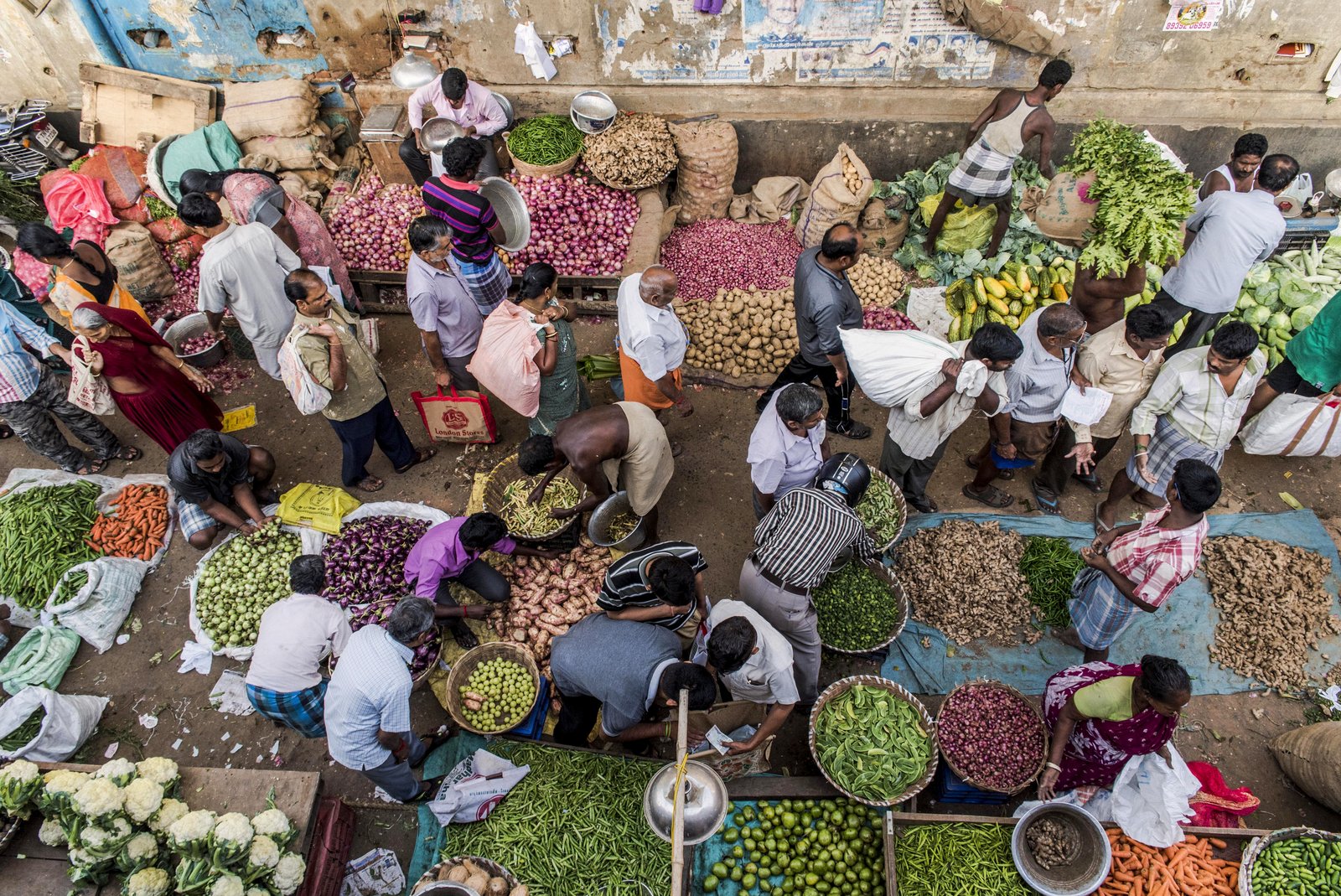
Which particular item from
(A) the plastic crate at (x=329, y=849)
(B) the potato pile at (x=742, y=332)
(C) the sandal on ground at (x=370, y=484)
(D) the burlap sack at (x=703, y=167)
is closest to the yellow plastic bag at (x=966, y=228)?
(B) the potato pile at (x=742, y=332)

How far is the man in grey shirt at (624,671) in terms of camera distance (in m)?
3.63

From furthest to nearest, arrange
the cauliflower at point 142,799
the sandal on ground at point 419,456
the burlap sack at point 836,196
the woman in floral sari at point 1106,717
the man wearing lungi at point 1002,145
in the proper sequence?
the burlap sack at point 836,196 → the man wearing lungi at point 1002,145 → the sandal on ground at point 419,456 → the cauliflower at point 142,799 → the woman in floral sari at point 1106,717

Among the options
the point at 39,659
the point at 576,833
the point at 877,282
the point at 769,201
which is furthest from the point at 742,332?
the point at 39,659

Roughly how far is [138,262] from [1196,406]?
894 centimetres

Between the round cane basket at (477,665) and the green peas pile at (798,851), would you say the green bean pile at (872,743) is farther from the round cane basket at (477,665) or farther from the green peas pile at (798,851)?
the round cane basket at (477,665)

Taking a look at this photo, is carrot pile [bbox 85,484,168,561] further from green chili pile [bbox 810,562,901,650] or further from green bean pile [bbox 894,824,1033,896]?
green bean pile [bbox 894,824,1033,896]

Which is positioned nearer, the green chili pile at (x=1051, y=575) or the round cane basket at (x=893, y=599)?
the round cane basket at (x=893, y=599)

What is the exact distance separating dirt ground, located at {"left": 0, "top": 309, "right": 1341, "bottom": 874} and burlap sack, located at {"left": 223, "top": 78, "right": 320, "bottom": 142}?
2.28 m

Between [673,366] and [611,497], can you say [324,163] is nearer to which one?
[673,366]

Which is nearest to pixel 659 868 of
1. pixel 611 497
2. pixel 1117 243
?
pixel 611 497

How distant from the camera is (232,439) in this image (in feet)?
16.9

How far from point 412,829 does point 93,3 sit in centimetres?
890

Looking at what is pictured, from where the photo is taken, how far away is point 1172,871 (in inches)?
137

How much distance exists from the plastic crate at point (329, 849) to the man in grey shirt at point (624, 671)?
4.69 ft
